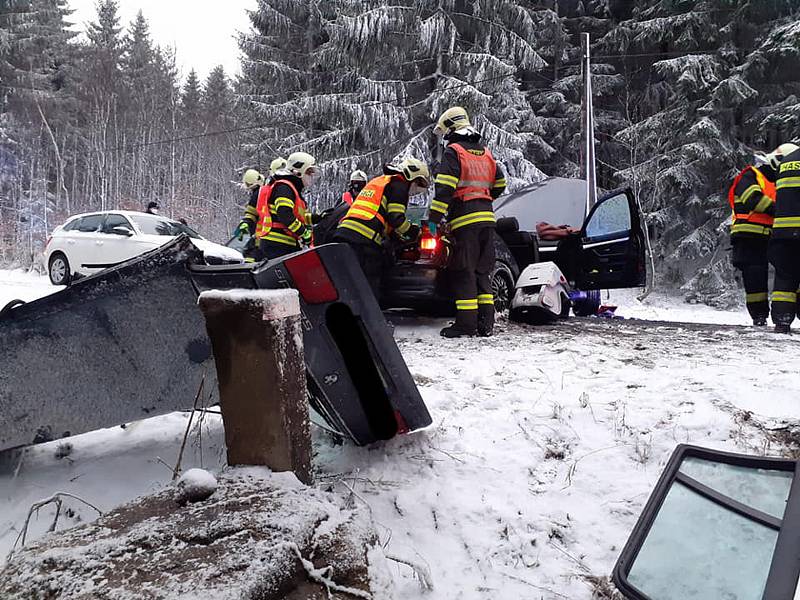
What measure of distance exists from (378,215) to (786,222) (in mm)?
3927

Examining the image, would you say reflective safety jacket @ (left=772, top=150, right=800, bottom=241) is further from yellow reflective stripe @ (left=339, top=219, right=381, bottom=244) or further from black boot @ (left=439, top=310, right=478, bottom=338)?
yellow reflective stripe @ (left=339, top=219, right=381, bottom=244)

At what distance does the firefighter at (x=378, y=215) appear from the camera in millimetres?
4988

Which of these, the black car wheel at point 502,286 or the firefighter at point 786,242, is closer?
the firefighter at point 786,242

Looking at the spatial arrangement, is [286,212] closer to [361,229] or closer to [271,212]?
[271,212]

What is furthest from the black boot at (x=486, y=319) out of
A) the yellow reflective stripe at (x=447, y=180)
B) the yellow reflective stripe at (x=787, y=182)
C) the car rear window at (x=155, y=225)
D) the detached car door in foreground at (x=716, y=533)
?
the car rear window at (x=155, y=225)

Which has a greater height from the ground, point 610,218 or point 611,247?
point 610,218

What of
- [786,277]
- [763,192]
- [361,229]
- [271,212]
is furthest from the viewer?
[271,212]

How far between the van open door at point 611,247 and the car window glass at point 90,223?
945 centimetres

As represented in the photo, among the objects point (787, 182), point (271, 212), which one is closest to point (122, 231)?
point (271, 212)

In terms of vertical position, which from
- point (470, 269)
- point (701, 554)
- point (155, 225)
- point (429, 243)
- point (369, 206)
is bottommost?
point (701, 554)

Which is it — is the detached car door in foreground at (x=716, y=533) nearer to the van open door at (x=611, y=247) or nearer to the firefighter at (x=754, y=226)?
the van open door at (x=611, y=247)

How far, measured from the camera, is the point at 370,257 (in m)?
5.09

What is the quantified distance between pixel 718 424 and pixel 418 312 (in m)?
4.01

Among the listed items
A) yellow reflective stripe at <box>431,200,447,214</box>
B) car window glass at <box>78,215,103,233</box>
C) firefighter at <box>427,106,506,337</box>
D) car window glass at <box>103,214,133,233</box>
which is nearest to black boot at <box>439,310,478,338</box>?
firefighter at <box>427,106,506,337</box>
